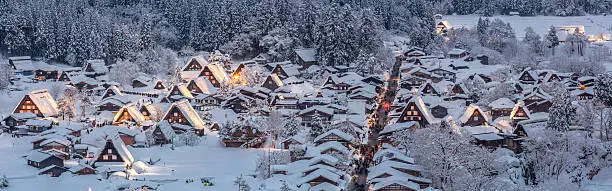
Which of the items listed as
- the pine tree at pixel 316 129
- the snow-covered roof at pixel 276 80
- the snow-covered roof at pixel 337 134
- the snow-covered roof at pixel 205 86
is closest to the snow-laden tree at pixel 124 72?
the snow-covered roof at pixel 205 86

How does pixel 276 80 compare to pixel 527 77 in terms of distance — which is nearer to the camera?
pixel 276 80

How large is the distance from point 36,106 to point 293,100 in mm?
13449

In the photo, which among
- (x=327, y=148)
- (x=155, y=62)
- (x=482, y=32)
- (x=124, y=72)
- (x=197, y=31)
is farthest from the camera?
(x=482, y=32)

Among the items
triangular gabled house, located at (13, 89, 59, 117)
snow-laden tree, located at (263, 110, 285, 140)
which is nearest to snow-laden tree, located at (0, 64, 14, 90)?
triangular gabled house, located at (13, 89, 59, 117)

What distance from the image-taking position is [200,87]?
51625 millimetres

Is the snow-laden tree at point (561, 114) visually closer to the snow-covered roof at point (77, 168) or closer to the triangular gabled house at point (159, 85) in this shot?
the snow-covered roof at point (77, 168)

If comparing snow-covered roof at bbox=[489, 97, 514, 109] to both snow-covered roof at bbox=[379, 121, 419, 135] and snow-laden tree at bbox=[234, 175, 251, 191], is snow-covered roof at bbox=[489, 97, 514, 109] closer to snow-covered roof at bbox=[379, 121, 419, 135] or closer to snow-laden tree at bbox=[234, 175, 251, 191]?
snow-covered roof at bbox=[379, 121, 419, 135]

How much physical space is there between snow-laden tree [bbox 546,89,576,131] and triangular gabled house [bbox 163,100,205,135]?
1608 cm

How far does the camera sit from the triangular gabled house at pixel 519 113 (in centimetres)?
4272

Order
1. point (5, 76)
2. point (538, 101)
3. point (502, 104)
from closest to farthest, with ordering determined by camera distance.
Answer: point (502, 104)
point (538, 101)
point (5, 76)

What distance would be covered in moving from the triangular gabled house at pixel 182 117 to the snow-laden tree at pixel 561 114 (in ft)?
52.8

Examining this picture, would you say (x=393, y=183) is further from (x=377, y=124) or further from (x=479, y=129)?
(x=377, y=124)

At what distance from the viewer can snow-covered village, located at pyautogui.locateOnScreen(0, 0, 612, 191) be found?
3328 cm

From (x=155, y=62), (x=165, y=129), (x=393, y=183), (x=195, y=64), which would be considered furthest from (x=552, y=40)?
(x=393, y=183)
